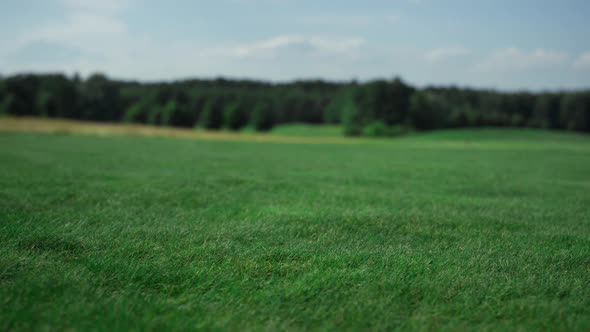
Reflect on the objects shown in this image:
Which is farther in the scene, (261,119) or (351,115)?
(351,115)

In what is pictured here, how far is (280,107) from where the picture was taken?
106 meters

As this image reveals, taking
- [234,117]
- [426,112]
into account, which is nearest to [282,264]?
[234,117]

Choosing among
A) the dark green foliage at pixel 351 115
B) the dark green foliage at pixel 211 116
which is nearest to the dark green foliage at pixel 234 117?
the dark green foliage at pixel 211 116

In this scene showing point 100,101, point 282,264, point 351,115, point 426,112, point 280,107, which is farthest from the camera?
point 280,107

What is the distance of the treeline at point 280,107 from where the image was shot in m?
76.8

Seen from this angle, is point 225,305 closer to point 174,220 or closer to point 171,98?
point 174,220

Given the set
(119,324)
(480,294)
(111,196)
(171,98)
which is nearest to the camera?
(119,324)

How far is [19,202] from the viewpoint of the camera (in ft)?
21.5

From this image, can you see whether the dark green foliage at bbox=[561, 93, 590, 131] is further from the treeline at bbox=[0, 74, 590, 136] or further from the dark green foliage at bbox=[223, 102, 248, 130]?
the dark green foliage at bbox=[223, 102, 248, 130]

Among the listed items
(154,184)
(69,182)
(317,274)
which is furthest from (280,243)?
(69,182)

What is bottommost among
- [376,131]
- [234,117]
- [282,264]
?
[282,264]

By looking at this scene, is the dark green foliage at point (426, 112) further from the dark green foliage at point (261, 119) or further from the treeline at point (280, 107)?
the dark green foliage at point (261, 119)

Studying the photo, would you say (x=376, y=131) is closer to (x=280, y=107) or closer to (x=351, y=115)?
(x=351, y=115)

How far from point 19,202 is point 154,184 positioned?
2930 millimetres
